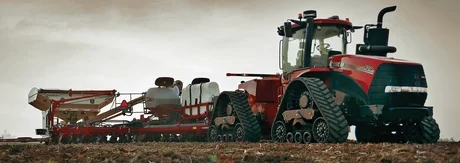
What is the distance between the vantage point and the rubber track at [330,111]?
41.4ft

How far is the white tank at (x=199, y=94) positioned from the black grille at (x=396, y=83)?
837cm

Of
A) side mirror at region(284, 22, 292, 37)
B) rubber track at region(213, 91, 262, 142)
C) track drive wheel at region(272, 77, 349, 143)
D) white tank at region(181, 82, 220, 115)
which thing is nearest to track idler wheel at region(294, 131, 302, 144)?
track drive wheel at region(272, 77, 349, 143)

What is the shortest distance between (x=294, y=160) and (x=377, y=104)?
6323 millimetres

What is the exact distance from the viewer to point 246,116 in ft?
54.1

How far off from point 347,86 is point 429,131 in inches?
89.7

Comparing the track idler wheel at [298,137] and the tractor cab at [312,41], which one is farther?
the tractor cab at [312,41]

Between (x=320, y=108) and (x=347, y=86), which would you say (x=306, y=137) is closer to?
(x=320, y=108)

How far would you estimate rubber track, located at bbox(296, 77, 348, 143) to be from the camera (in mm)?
12609

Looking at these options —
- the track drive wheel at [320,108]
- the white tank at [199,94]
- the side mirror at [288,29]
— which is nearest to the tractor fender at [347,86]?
the track drive wheel at [320,108]

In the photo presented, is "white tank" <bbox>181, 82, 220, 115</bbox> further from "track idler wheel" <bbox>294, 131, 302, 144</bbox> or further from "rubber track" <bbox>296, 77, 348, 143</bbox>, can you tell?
"rubber track" <bbox>296, 77, 348, 143</bbox>

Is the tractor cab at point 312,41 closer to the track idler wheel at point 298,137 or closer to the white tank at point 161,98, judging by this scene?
the track idler wheel at point 298,137

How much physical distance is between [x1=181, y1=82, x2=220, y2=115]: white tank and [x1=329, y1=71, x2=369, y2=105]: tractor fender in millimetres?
7345

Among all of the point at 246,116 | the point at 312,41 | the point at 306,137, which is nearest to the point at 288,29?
the point at 312,41

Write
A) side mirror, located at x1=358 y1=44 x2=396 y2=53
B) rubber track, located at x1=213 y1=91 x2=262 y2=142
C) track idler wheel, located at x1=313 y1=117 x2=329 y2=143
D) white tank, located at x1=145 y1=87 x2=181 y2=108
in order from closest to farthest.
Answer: track idler wheel, located at x1=313 y1=117 x2=329 y2=143 < side mirror, located at x1=358 y1=44 x2=396 y2=53 < rubber track, located at x1=213 y1=91 x2=262 y2=142 < white tank, located at x1=145 y1=87 x2=181 y2=108
